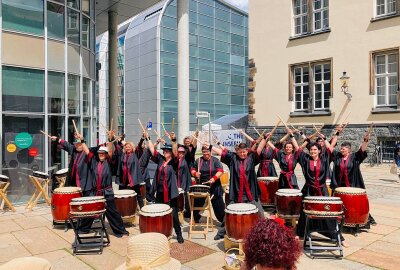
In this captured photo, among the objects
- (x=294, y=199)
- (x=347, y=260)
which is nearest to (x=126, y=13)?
(x=294, y=199)

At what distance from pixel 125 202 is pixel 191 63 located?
92.4ft

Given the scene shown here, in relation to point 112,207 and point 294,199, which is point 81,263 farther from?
point 294,199

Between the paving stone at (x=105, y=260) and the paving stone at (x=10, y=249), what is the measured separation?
1.05m

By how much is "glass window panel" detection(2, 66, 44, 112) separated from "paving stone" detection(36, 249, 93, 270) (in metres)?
5.25

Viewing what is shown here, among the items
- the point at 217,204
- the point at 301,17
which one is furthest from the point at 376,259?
the point at 301,17

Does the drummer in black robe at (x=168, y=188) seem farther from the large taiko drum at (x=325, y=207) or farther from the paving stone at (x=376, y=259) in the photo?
the paving stone at (x=376, y=259)

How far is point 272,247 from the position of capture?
79.4 inches

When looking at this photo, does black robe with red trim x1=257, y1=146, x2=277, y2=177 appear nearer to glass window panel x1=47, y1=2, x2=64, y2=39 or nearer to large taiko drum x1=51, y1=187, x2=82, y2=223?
large taiko drum x1=51, y1=187, x2=82, y2=223

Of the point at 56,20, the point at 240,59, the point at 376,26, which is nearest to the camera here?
the point at 56,20

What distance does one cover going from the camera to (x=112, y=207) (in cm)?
701

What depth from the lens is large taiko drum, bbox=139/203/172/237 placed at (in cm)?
580

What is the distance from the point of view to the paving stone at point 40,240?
634 cm

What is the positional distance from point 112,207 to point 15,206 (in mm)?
4228

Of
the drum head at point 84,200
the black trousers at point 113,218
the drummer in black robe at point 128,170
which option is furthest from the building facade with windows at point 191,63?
the drum head at point 84,200
